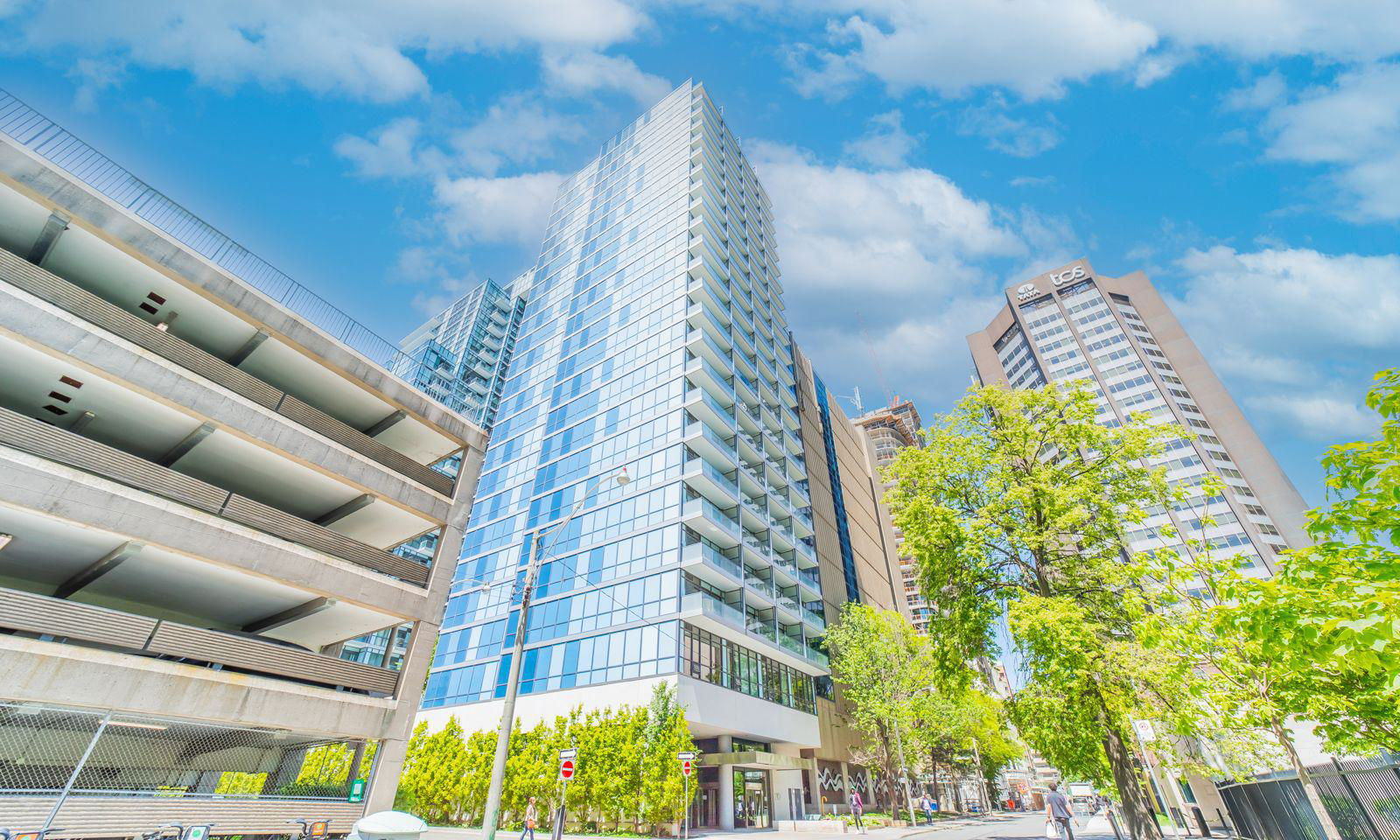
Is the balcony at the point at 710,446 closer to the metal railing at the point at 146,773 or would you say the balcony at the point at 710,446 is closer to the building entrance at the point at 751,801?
the building entrance at the point at 751,801

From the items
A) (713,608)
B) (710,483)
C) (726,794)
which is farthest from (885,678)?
(710,483)

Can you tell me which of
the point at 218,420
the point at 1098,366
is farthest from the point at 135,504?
the point at 1098,366

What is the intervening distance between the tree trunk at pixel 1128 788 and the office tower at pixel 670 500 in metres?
17.9

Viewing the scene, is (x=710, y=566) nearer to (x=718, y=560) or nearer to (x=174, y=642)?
(x=718, y=560)

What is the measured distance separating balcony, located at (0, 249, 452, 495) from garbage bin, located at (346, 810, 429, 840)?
1338 centimetres

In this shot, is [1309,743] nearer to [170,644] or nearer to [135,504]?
[170,644]

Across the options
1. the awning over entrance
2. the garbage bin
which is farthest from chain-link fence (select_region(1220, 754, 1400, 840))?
the awning over entrance

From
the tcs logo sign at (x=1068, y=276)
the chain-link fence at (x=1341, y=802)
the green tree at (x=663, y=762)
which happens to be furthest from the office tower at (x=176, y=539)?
the tcs logo sign at (x=1068, y=276)

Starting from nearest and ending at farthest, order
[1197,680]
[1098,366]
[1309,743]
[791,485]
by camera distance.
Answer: [1197,680]
[1309,743]
[791,485]
[1098,366]

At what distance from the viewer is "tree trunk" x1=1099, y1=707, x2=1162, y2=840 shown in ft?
43.8

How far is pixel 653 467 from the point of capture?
36.6 meters

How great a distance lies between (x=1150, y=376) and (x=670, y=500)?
8890cm

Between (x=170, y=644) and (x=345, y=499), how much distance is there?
6.56m

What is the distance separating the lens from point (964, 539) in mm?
17609
